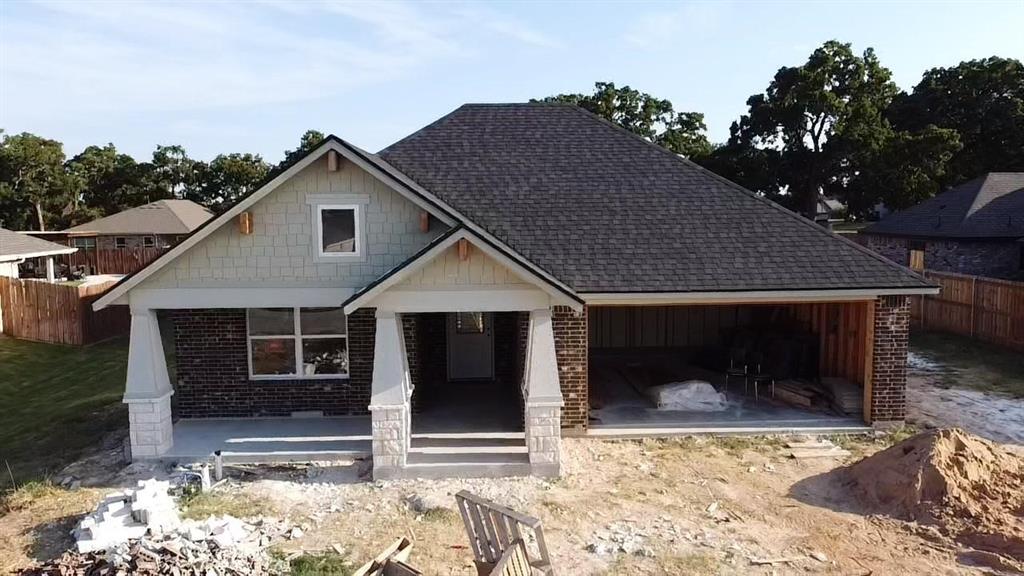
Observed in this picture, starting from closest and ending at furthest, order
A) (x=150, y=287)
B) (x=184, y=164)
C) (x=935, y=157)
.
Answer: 1. (x=150, y=287)
2. (x=935, y=157)
3. (x=184, y=164)

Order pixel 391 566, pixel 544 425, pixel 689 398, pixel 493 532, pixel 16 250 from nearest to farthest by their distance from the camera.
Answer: pixel 391 566
pixel 493 532
pixel 544 425
pixel 689 398
pixel 16 250

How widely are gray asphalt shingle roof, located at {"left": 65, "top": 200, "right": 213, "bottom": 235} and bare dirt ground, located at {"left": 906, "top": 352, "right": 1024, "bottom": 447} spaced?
121 ft

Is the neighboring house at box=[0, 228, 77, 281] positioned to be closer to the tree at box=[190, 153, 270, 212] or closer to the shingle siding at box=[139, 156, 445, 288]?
the shingle siding at box=[139, 156, 445, 288]

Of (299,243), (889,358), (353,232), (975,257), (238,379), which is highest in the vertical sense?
(353,232)

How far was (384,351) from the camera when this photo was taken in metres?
10.1

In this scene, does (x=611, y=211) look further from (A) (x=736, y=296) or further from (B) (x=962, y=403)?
(B) (x=962, y=403)

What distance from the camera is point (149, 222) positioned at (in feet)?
134

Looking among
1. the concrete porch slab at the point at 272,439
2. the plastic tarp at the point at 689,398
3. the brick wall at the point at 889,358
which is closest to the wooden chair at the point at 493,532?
the concrete porch slab at the point at 272,439

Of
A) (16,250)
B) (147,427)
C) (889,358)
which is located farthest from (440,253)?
(16,250)

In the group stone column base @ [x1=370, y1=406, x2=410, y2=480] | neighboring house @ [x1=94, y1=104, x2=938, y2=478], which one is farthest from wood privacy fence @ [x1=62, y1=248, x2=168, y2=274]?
stone column base @ [x1=370, y1=406, x2=410, y2=480]

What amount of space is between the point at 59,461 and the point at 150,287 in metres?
3.23

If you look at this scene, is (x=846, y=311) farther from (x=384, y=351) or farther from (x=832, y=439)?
(x=384, y=351)

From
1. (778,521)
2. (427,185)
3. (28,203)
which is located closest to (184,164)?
(28,203)

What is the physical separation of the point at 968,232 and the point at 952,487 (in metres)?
21.3
